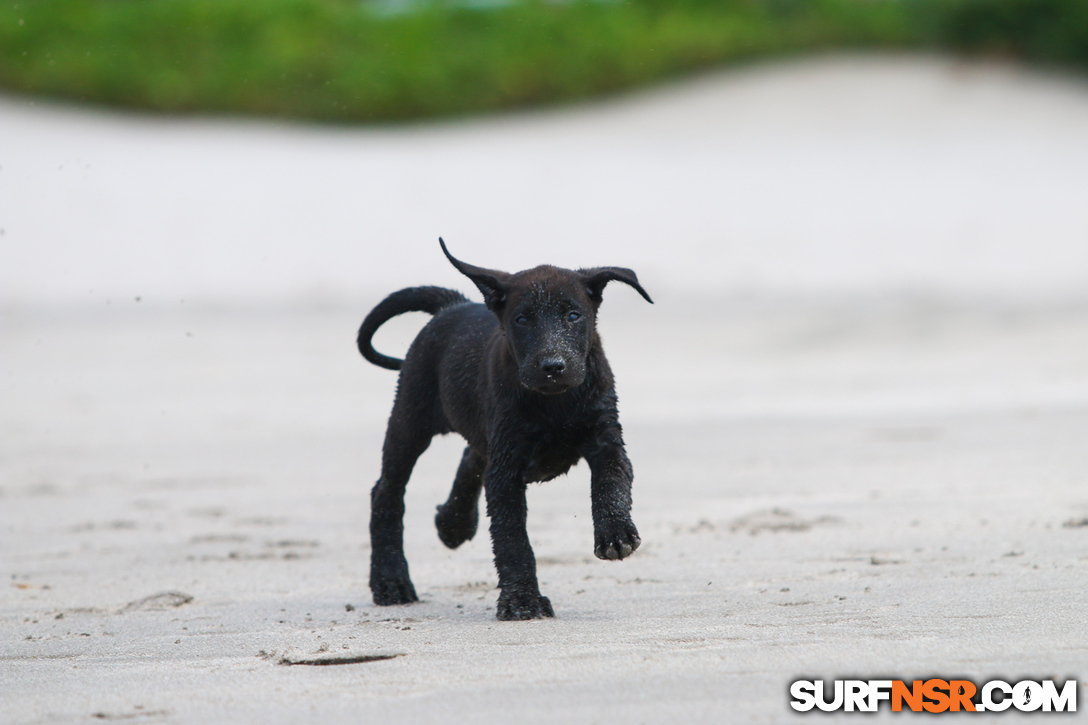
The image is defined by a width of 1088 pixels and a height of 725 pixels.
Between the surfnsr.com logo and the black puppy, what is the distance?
3.79 ft

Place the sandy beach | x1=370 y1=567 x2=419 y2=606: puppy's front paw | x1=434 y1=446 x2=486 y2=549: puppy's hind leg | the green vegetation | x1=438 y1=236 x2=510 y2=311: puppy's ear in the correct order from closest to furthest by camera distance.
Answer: the sandy beach
x1=438 y1=236 x2=510 y2=311: puppy's ear
x1=370 y1=567 x2=419 y2=606: puppy's front paw
x1=434 y1=446 x2=486 y2=549: puppy's hind leg
the green vegetation

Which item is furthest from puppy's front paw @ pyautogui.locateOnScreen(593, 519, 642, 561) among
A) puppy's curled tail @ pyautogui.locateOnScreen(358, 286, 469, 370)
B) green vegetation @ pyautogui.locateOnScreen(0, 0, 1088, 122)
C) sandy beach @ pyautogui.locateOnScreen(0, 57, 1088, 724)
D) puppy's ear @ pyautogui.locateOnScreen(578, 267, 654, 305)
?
green vegetation @ pyautogui.locateOnScreen(0, 0, 1088, 122)

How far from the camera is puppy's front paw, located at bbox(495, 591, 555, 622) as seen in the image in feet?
14.7

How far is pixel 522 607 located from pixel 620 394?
330 inches

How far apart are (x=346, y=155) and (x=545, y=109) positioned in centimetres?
421

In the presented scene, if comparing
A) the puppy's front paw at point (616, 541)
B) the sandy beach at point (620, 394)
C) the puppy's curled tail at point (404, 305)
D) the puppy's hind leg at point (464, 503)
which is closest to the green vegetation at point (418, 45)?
the sandy beach at point (620, 394)

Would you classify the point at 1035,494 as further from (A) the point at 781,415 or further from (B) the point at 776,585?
(A) the point at 781,415

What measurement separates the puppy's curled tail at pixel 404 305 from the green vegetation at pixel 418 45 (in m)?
19.2

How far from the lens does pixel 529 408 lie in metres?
4.59

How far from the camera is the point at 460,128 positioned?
25.3m

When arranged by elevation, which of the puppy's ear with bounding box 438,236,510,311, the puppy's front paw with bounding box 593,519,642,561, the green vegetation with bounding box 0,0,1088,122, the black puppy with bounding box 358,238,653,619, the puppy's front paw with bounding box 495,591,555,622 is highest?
the green vegetation with bounding box 0,0,1088,122

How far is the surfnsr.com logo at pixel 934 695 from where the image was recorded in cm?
310

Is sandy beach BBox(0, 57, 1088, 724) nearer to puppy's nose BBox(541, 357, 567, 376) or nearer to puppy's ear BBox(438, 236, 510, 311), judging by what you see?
puppy's nose BBox(541, 357, 567, 376)

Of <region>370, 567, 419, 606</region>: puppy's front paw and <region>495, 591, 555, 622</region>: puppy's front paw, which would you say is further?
<region>370, 567, 419, 606</region>: puppy's front paw
